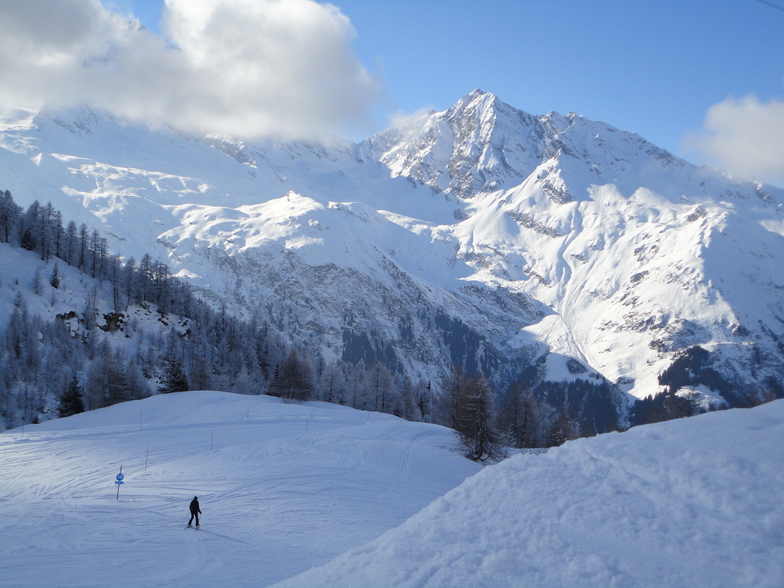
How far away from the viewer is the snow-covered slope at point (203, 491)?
17.0 metres

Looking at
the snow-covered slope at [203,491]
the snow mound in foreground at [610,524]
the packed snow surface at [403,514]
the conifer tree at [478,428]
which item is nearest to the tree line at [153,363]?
the conifer tree at [478,428]

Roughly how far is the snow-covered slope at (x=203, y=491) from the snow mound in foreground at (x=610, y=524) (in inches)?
290

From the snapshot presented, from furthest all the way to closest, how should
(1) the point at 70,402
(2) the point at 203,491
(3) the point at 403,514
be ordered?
(1) the point at 70,402 < (2) the point at 203,491 < (3) the point at 403,514

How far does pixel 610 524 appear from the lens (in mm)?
11469

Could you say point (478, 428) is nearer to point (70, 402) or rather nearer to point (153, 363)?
point (70, 402)

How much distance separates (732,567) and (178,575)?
15.6m

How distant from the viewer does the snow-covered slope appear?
17.0 meters

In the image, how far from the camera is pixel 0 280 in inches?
2825

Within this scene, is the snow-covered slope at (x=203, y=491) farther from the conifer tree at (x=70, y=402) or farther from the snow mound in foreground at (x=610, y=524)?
the conifer tree at (x=70, y=402)

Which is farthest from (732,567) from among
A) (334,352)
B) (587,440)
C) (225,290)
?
(225,290)

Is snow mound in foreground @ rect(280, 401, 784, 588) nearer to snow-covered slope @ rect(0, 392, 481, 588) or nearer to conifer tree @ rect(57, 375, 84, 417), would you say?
snow-covered slope @ rect(0, 392, 481, 588)

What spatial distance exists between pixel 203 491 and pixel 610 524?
69.2 ft

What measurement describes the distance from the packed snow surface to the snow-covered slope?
11 cm

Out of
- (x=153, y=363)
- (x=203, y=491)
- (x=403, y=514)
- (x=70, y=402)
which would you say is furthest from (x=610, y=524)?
(x=153, y=363)
